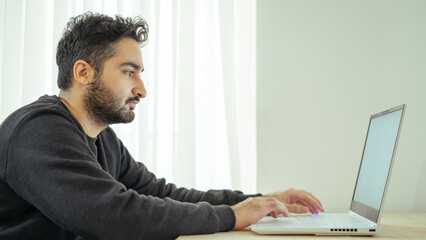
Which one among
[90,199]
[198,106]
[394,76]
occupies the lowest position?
[90,199]

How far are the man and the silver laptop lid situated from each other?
0.15 meters

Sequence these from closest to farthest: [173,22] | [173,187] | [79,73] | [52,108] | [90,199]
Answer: [90,199], [52,108], [79,73], [173,187], [173,22]

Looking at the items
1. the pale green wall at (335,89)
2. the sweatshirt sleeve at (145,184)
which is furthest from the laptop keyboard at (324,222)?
the pale green wall at (335,89)

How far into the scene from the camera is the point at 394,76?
1702mm

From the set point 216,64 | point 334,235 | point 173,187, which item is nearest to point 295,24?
point 216,64

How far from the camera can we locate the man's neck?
1.22m

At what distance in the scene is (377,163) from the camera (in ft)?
3.98

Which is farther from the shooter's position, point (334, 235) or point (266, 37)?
point (266, 37)

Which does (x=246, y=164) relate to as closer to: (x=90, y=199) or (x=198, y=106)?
(x=198, y=106)

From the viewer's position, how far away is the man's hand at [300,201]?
125 centimetres

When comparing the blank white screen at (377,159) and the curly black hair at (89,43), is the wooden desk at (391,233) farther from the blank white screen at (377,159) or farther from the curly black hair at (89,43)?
the curly black hair at (89,43)

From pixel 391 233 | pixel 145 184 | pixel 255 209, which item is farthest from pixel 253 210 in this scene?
pixel 145 184

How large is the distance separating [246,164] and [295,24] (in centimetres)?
64

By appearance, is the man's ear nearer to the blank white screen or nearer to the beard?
the beard
